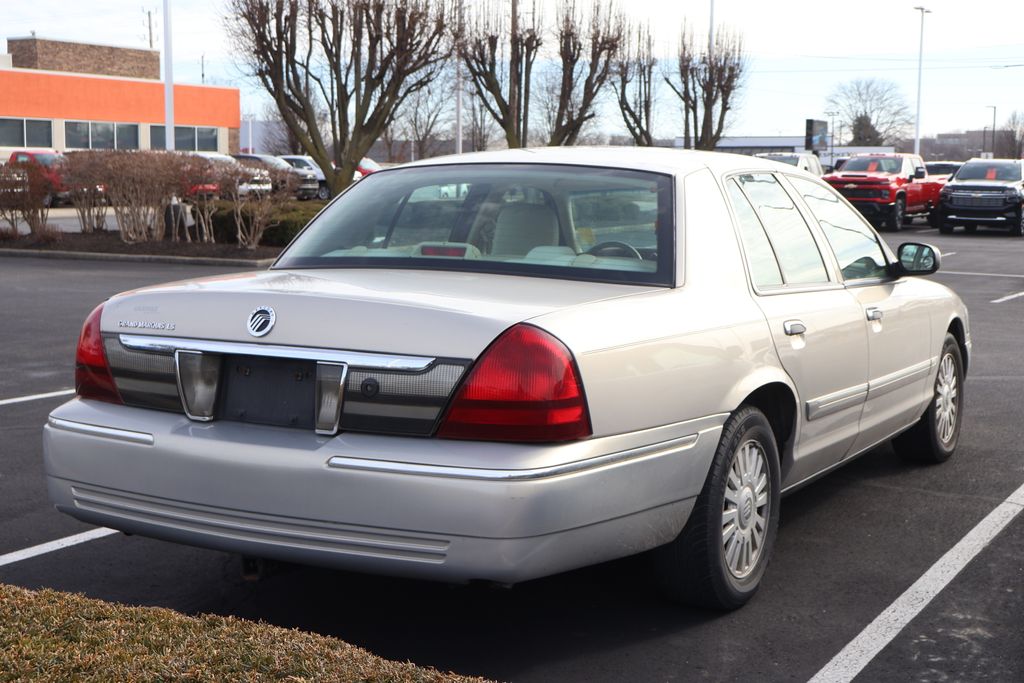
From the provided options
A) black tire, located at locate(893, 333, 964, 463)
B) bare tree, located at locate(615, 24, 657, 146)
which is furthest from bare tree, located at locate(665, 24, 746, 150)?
black tire, located at locate(893, 333, 964, 463)

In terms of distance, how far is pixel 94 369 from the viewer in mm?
4137

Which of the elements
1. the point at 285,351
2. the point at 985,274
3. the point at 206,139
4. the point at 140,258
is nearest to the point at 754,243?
the point at 285,351

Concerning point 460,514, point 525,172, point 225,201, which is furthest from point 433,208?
point 225,201

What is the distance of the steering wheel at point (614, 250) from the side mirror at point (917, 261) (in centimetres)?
201

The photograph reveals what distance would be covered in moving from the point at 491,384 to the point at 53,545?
2.47 metres

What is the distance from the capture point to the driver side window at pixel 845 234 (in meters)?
5.54

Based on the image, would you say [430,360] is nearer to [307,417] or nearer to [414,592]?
[307,417]

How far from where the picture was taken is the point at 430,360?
11.8ft

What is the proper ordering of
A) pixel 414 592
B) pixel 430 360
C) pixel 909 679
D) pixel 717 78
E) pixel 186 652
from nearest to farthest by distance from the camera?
pixel 186 652
pixel 430 360
pixel 909 679
pixel 414 592
pixel 717 78

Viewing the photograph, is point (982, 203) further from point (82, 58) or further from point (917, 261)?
point (82, 58)

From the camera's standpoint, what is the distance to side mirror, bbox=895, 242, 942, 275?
19.4ft

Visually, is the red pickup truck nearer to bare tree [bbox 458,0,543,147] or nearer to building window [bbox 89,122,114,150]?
bare tree [bbox 458,0,543,147]

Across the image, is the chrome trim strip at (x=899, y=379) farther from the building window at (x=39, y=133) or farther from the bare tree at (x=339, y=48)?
the building window at (x=39, y=133)

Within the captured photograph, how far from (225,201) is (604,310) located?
18313 mm
